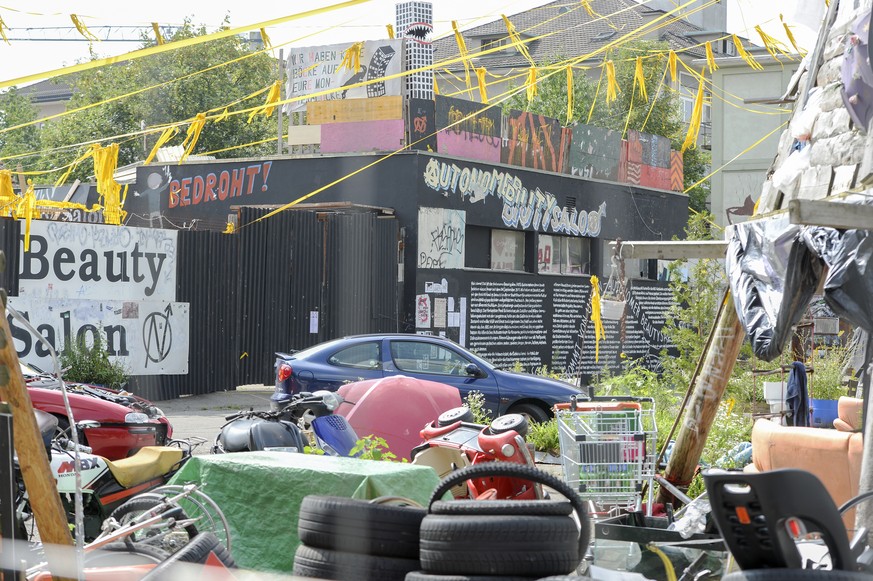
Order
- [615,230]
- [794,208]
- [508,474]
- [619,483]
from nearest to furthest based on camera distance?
1. [508,474]
2. [794,208]
3. [619,483]
4. [615,230]

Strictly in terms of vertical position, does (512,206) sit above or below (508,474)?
above

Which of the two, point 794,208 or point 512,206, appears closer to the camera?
point 794,208

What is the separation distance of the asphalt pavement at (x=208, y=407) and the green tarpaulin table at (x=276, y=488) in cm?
781

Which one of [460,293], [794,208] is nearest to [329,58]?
[460,293]

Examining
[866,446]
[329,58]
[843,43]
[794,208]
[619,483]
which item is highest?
[329,58]

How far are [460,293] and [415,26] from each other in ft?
21.3

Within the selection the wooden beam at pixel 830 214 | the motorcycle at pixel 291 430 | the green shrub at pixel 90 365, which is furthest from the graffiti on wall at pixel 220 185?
the wooden beam at pixel 830 214

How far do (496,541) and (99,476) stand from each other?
412 cm

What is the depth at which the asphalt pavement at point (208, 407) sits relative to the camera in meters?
16.0

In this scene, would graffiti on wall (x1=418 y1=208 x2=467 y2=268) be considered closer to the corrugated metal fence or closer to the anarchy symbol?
the corrugated metal fence

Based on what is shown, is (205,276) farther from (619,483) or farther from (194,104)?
(194,104)

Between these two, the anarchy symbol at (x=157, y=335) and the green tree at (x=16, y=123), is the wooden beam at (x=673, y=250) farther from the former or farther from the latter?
the green tree at (x=16, y=123)

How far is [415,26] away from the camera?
25391 mm

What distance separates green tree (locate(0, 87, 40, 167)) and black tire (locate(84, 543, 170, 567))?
5089 centimetres
